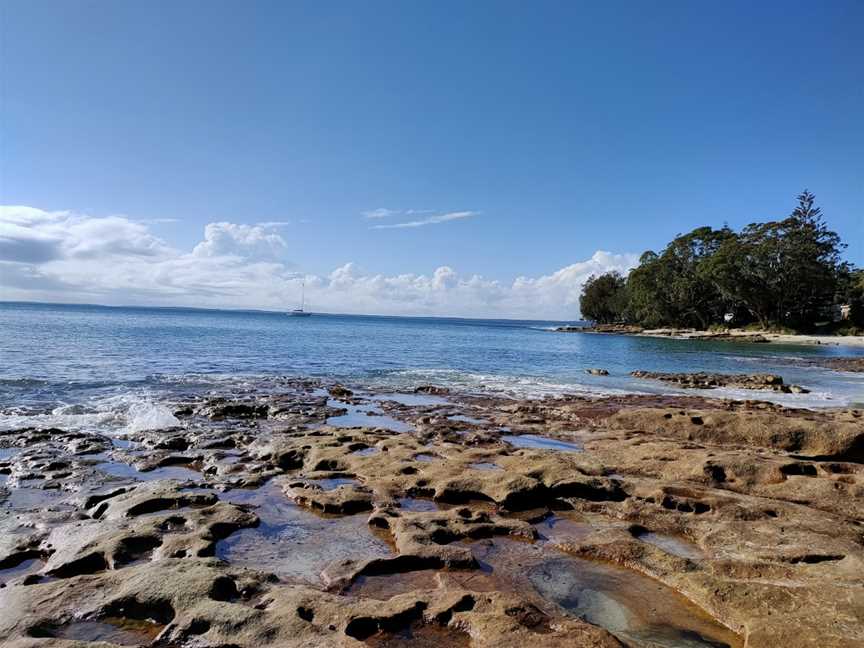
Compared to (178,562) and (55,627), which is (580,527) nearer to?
(178,562)

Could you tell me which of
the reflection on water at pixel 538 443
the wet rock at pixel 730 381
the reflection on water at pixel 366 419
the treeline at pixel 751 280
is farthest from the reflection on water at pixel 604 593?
the treeline at pixel 751 280

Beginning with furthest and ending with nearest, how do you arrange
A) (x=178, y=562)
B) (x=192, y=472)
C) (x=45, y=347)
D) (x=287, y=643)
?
(x=45, y=347) < (x=192, y=472) < (x=178, y=562) < (x=287, y=643)

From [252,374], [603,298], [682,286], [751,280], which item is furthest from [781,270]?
[252,374]

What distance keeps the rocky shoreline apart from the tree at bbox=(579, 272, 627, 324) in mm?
121580

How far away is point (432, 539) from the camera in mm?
6855

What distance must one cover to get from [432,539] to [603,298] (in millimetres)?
135285

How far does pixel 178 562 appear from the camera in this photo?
222 inches

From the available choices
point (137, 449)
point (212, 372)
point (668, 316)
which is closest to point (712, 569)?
point (137, 449)

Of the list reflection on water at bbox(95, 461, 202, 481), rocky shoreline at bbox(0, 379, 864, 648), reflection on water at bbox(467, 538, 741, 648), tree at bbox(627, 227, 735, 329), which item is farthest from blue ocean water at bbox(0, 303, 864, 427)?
tree at bbox(627, 227, 735, 329)

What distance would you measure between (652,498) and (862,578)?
298cm

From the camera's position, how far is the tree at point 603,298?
12900 cm

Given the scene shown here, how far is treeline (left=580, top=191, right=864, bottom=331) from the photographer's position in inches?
3041

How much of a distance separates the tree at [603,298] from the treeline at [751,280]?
18.3 metres

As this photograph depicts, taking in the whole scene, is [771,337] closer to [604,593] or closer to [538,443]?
[538,443]
